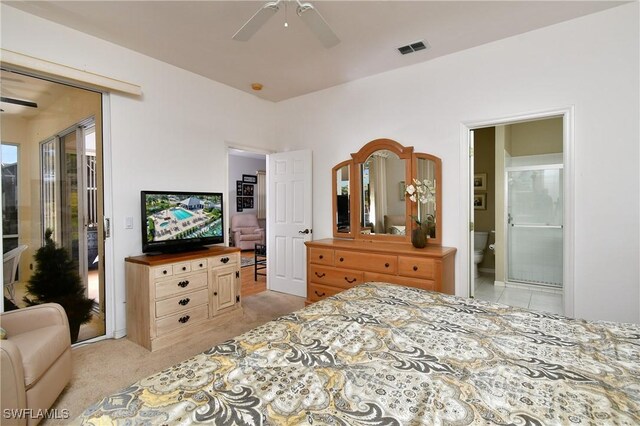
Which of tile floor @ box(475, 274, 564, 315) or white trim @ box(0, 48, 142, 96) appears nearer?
white trim @ box(0, 48, 142, 96)

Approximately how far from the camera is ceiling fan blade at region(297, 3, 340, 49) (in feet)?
6.44

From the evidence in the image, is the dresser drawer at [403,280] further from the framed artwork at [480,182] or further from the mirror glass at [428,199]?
the framed artwork at [480,182]

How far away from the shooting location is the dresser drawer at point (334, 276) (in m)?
3.30

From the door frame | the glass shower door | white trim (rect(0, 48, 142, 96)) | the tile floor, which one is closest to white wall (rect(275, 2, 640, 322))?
the door frame

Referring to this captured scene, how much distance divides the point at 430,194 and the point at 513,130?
2.57m

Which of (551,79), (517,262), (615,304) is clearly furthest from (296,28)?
(517,262)

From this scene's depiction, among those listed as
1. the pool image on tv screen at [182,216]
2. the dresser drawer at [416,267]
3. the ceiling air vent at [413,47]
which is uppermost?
the ceiling air vent at [413,47]

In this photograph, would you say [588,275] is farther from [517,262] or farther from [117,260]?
[117,260]

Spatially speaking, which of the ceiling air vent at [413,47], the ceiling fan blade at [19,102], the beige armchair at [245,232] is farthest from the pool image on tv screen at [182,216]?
the beige armchair at [245,232]

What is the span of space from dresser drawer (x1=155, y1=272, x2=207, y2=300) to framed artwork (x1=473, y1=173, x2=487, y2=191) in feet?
15.4

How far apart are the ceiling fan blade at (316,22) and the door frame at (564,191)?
1729 mm

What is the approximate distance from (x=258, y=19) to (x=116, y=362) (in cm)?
288

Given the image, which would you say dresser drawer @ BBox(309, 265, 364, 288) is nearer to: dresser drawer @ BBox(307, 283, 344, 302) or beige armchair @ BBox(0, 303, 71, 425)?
dresser drawer @ BBox(307, 283, 344, 302)

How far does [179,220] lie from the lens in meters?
3.21
